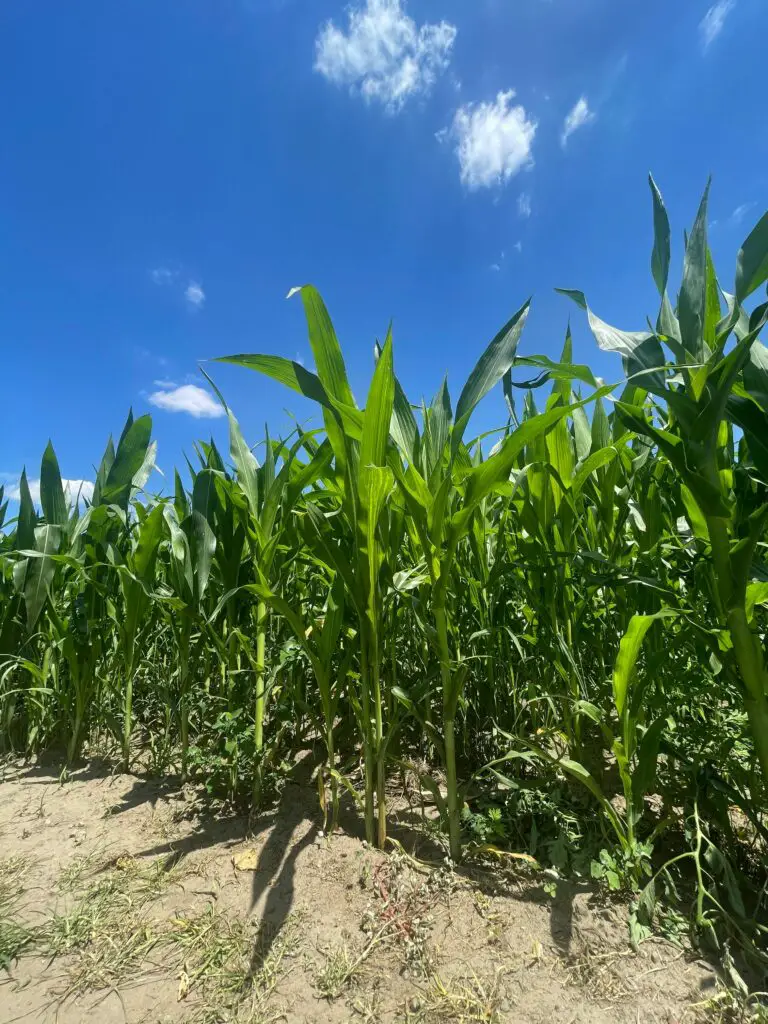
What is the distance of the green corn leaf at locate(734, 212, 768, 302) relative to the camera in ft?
2.62

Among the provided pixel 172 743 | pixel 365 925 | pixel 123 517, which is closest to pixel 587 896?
pixel 365 925

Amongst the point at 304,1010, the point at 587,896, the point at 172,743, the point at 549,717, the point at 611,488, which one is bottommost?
the point at 304,1010

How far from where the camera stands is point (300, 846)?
1167 mm

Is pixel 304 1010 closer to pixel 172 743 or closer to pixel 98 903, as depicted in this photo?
pixel 98 903

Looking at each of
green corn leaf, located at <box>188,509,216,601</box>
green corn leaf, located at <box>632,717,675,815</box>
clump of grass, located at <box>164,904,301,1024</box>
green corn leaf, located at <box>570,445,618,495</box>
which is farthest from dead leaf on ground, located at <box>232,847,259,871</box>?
green corn leaf, located at <box>570,445,618,495</box>

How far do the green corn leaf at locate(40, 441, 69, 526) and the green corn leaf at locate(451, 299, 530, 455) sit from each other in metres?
1.84

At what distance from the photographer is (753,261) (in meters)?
0.81

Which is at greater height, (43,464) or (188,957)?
(43,464)

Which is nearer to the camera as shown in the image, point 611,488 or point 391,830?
point 391,830

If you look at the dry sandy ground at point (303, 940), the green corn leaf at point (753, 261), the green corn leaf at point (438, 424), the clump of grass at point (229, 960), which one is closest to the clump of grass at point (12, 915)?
the dry sandy ground at point (303, 940)

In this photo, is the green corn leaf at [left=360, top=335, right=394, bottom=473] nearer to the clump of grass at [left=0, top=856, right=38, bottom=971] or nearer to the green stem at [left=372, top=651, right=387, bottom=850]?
the green stem at [left=372, top=651, right=387, bottom=850]

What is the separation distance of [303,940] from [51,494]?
1909mm

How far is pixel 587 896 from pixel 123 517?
5.82ft

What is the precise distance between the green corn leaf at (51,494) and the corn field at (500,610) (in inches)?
5.7
